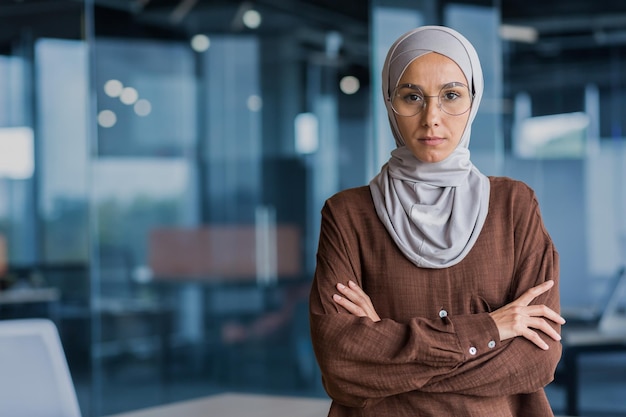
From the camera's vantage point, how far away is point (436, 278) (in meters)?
1.44

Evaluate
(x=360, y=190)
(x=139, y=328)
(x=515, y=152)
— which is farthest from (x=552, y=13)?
(x=360, y=190)

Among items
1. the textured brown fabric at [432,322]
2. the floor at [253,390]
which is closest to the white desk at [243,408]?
the textured brown fabric at [432,322]

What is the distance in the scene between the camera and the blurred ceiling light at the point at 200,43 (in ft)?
20.0

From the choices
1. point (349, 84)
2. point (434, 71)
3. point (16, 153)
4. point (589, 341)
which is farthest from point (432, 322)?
point (16, 153)

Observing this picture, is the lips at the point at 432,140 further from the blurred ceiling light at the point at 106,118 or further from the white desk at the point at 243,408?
the blurred ceiling light at the point at 106,118

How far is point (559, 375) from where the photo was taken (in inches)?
198

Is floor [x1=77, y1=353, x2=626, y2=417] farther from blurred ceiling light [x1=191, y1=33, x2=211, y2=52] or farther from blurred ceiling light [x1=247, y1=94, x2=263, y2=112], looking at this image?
blurred ceiling light [x1=191, y1=33, x2=211, y2=52]

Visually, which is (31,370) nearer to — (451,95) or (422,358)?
(422,358)

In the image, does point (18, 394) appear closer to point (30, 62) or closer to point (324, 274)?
point (324, 274)

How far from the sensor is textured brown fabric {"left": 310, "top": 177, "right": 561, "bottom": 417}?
1.39 m

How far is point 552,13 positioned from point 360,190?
4.97 m

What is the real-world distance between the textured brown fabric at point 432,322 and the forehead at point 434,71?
0.22 meters

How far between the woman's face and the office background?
4202 millimetres

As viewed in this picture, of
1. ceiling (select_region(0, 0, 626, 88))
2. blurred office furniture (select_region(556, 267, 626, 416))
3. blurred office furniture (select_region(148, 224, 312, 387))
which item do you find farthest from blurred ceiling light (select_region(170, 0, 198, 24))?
blurred office furniture (select_region(556, 267, 626, 416))
